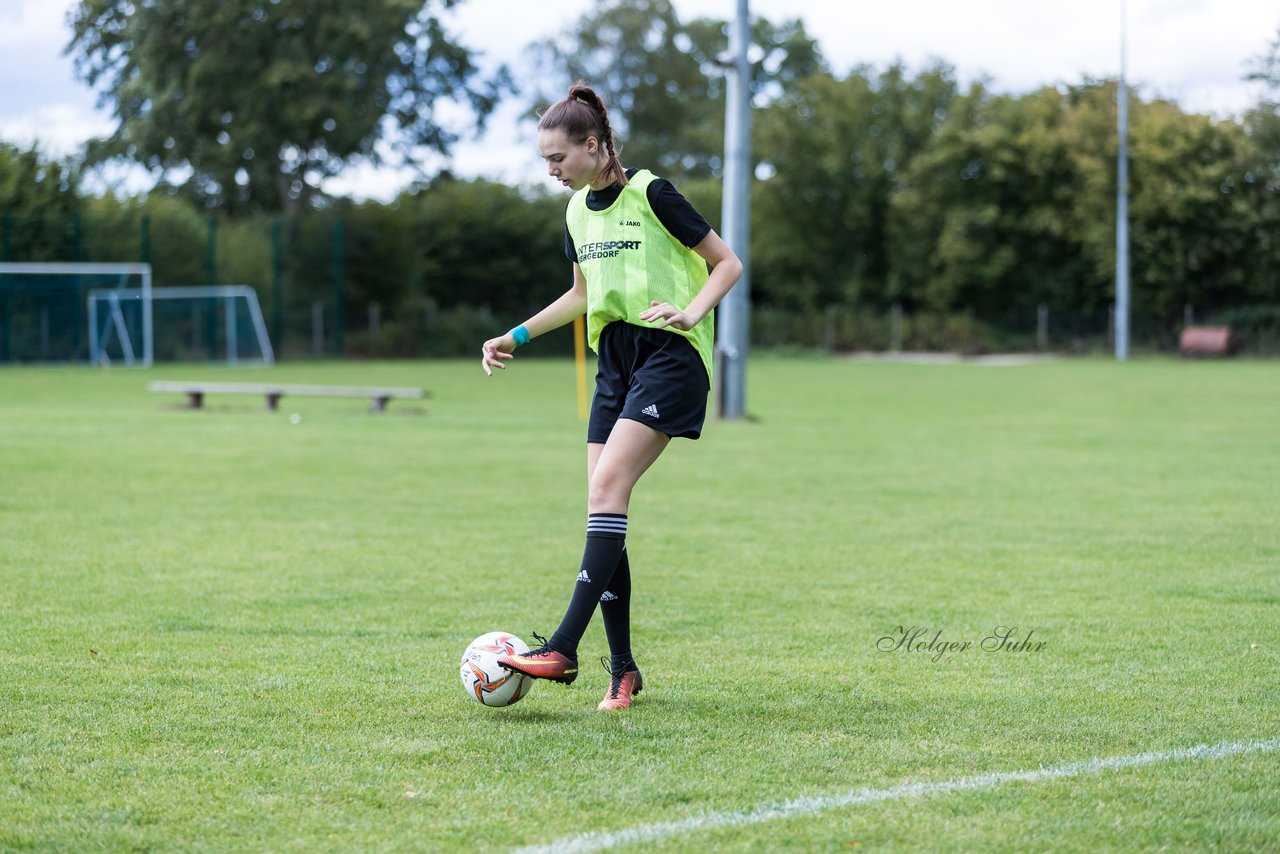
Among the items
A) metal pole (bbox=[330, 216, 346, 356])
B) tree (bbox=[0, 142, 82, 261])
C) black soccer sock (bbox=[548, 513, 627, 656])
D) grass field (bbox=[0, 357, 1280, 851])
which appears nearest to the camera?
grass field (bbox=[0, 357, 1280, 851])

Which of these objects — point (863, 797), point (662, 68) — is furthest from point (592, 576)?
point (662, 68)

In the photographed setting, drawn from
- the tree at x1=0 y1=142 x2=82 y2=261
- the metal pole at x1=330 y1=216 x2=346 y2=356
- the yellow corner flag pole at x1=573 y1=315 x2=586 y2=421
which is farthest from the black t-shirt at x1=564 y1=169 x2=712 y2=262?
the metal pole at x1=330 y1=216 x2=346 y2=356

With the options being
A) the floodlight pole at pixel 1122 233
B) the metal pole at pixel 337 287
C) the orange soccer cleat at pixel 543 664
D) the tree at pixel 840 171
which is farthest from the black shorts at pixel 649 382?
the tree at pixel 840 171

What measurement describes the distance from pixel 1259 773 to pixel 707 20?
65.7 metres

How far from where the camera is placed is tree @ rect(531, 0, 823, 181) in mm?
64375

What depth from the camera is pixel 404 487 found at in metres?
11.5

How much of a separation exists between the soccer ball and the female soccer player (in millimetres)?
50

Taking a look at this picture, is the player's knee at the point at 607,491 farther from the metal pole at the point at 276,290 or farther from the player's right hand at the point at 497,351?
the metal pole at the point at 276,290

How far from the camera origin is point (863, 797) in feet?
12.5

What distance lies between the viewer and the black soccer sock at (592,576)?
4.71 m

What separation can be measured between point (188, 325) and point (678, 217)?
3337cm

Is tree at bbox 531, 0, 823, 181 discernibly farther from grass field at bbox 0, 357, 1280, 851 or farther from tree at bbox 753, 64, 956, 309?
grass field at bbox 0, 357, 1280, 851

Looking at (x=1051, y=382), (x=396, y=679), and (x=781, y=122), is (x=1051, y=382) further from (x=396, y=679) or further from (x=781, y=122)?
(x=396, y=679)

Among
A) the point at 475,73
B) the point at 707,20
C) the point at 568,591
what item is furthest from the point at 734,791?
the point at 707,20
